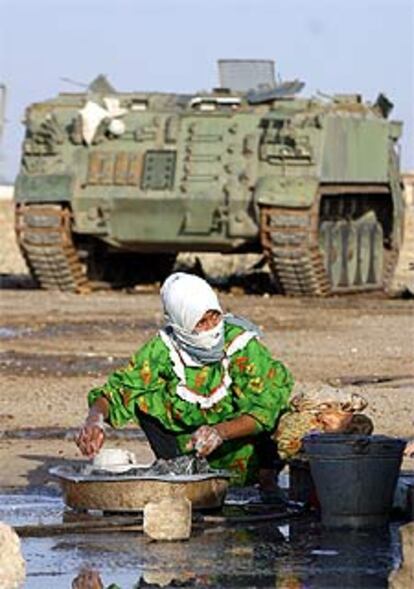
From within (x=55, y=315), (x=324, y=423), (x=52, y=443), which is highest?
(x=324, y=423)

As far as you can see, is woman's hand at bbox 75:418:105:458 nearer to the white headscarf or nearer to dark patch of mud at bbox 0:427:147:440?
the white headscarf

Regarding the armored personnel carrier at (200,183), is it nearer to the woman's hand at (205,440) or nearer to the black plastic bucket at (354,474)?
the woman's hand at (205,440)

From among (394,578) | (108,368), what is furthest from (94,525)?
(108,368)

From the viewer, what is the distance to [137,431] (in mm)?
12797

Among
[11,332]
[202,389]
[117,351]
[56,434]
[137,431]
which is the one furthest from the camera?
[11,332]

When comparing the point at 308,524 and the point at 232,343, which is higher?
the point at 232,343

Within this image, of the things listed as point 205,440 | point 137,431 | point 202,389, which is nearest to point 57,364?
point 137,431

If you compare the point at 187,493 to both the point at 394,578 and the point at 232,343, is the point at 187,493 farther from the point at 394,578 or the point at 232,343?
the point at 394,578

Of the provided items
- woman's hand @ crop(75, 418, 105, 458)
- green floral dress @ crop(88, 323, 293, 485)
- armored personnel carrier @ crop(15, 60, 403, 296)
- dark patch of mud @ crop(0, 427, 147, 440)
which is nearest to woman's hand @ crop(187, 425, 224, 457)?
green floral dress @ crop(88, 323, 293, 485)

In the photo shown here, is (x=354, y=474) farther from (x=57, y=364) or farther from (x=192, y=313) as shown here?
(x=57, y=364)

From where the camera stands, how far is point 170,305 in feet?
29.9

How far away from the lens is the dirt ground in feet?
40.9

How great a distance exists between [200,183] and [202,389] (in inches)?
707

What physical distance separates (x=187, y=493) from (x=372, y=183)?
2083 centimetres
